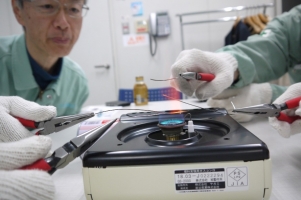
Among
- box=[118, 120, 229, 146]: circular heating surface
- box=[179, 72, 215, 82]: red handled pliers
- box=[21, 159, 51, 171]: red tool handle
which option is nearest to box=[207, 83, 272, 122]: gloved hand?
box=[179, 72, 215, 82]: red handled pliers

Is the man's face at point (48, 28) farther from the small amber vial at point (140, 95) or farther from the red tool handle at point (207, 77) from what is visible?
the red tool handle at point (207, 77)

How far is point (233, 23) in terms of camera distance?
229cm

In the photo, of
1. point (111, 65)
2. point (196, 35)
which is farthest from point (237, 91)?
point (111, 65)

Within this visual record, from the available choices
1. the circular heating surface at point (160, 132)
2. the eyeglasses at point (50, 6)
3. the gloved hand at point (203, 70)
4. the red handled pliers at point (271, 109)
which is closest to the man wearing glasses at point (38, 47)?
the eyeglasses at point (50, 6)

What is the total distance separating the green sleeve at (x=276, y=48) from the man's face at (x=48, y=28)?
0.69m

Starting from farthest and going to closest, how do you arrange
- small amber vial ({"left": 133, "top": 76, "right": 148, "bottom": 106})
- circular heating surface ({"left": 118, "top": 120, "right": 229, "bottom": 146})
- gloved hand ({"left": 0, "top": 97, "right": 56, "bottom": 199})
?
small amber vial ({"left": 133, "top": 76, "right": 148, "bottom": 106}) < circular heating surface ({"left": 118, "top": 120, "right": 229, "bottom": 146}) < gloved hand ({"left": 0, "top": 97, "right": 56, "bottom": 199})

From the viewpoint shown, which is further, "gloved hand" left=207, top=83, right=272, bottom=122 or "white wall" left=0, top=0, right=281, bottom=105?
"white wall" left=0, top=0, right=281, bottom=105

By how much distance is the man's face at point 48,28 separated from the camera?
3.19 feet

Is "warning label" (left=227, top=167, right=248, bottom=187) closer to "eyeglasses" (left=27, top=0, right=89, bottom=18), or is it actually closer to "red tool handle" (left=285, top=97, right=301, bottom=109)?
"red tool handle" (left=285, top=97, right=301, bottom=109)

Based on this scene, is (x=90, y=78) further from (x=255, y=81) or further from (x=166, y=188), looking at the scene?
(x=166, y=188)

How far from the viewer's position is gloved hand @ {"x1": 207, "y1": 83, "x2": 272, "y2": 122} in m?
0.70

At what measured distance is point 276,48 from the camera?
85 cm

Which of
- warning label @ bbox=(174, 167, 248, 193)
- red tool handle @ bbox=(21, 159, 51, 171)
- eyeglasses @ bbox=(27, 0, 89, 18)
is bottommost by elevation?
warning label @ bbox=(174, 167, 248, 193)

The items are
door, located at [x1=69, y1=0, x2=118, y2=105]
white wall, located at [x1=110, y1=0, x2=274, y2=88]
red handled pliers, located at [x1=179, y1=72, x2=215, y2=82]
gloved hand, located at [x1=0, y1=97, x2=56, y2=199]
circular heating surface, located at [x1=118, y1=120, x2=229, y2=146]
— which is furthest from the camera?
door, located at [x1=69, y1=0, x2=118, y2=105]
